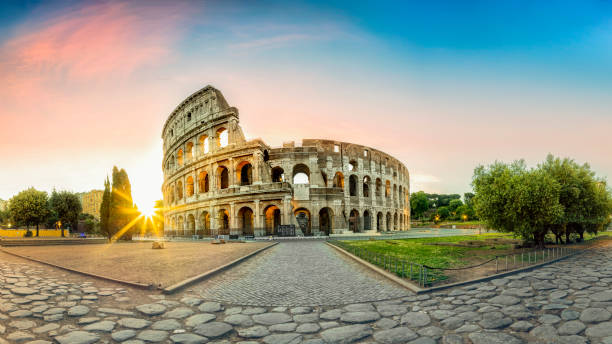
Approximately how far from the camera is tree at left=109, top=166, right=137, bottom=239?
98.4ft

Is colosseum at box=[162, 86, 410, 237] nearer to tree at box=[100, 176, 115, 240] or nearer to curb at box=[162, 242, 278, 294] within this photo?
tree at box=[100, 176, 115, 240]

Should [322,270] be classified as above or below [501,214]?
below

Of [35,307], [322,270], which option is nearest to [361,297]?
[322,270]

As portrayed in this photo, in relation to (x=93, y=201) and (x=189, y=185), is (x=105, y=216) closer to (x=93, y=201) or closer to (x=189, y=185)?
(x=189, y=185)

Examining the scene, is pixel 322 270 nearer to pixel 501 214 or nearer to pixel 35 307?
pixel 35 307

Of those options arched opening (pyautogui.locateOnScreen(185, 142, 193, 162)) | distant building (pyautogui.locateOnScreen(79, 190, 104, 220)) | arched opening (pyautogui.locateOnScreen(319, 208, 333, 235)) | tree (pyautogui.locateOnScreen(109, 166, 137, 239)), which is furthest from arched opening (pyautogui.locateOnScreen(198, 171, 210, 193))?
distant building (pyautogui.locateOnScreen(79, 190, 104, 220))

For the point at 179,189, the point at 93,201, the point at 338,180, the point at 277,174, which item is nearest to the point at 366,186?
the point at 338,180

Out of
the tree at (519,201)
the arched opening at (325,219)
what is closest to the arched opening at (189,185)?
the arched opening at (325,219)

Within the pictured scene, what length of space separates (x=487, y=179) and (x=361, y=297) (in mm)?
12445

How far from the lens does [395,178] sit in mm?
48312

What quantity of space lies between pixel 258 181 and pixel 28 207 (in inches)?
1195

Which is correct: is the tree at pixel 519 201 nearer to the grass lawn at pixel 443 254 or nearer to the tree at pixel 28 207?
the grass lawn at pixel 443 254

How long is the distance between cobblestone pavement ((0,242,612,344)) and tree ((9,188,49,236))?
40.7 meters

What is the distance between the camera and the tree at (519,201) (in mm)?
13469
